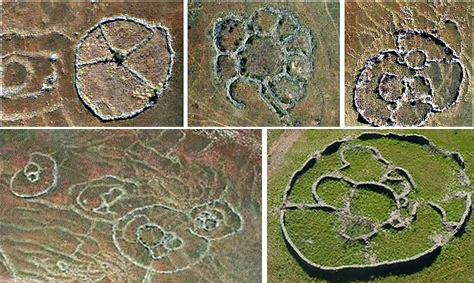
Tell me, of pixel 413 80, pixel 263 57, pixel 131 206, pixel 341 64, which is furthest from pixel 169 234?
pixel 413 80

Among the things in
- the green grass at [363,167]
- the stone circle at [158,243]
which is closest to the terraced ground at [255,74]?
the green grass at [363,167]

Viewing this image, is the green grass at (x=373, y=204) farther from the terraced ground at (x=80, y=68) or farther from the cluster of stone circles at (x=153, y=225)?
the terraced ground at (x=80, y=68)

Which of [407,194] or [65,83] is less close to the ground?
[65,83]

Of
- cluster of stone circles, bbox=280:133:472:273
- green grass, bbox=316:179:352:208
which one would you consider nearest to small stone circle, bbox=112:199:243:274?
cluster of stone circles, bbox=280:133:472:273

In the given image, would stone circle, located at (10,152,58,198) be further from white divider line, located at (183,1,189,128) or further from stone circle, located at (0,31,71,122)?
white divider line, located at (183,1,189,128)

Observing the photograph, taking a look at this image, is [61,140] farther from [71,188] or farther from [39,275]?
[39,275]

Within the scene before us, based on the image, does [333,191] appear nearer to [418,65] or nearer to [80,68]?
[418,65]

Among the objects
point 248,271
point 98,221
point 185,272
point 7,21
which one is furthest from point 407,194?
point 7,21

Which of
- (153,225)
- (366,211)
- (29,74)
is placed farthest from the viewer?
(366,211)
